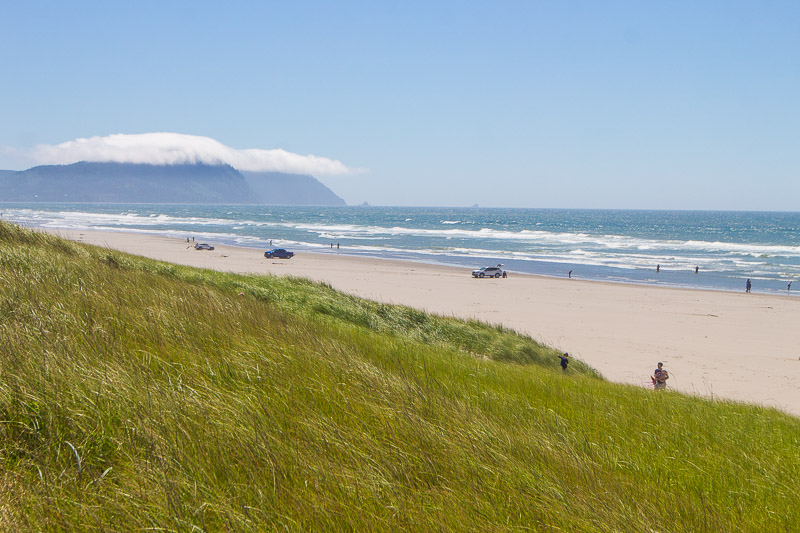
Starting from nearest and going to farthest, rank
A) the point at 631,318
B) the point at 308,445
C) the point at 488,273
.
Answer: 1. the point at 308,445
2. the point at 631,318
3. the point at 488,273

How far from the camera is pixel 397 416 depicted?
375 cm

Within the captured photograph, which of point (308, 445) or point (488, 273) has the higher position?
point (308, 445)

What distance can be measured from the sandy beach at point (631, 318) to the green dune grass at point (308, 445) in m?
8.43

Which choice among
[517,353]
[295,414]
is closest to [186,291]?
[295,414]

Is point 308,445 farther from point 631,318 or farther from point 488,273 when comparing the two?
point 488,273

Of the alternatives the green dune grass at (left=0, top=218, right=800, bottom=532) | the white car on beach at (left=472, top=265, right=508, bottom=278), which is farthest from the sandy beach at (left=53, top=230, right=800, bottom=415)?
the green dune grass at (left=0, top=218, right=800, bottom=532)

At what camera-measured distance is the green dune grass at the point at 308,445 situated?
107 inches

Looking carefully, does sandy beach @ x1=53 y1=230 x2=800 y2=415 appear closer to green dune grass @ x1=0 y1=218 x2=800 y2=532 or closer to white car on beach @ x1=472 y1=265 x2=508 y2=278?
white car on beach @ x1=472 y1=265 x2=508 y2=278

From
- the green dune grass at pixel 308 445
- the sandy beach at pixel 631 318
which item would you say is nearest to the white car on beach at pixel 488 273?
the sandy beach at pixel 631 318

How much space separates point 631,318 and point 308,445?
98.4ft

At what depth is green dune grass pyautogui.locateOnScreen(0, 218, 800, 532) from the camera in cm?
273

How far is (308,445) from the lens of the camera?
327cm

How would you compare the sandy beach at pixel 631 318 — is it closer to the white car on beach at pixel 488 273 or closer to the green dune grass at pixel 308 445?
the white car on beach at pixel 488 273

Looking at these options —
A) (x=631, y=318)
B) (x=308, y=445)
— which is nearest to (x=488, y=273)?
(x=631, y=318)
